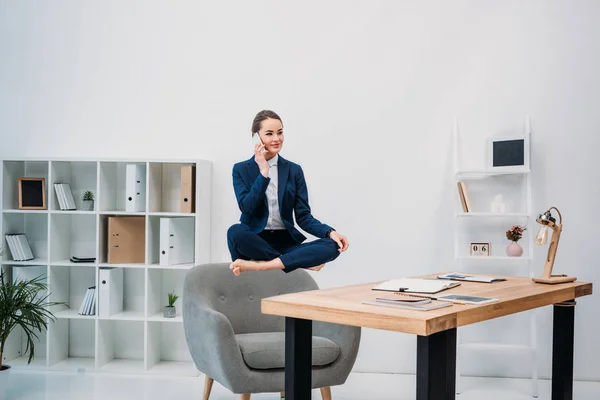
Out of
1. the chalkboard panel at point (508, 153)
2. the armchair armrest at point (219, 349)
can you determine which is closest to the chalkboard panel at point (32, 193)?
the armchair armrest at point (219, 349)

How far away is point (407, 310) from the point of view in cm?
215

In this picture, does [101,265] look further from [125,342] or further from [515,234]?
[515,234]

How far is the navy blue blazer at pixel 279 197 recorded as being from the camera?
208 cm

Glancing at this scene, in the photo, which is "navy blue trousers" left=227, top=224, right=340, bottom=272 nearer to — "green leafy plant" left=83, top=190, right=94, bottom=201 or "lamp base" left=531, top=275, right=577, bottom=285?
"lamp base" left=531, top=275, right=577, bottom=285

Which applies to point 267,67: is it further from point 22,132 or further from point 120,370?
point 120,370

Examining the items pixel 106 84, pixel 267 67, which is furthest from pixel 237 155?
pixel 106 84

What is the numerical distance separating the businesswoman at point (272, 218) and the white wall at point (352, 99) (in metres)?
2.64

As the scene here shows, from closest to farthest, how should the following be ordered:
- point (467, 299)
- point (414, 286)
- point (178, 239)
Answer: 1. point (467, 299)
2. point (414, 286)
3. point (178, 239)

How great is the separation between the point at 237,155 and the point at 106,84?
1.20 meters

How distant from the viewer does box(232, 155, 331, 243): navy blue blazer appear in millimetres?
2078

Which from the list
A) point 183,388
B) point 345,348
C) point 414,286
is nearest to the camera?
point 414,286

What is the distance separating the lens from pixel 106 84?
203 inches

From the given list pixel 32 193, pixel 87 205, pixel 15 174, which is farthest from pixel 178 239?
pixel 15 174

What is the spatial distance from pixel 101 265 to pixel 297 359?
107 inches
